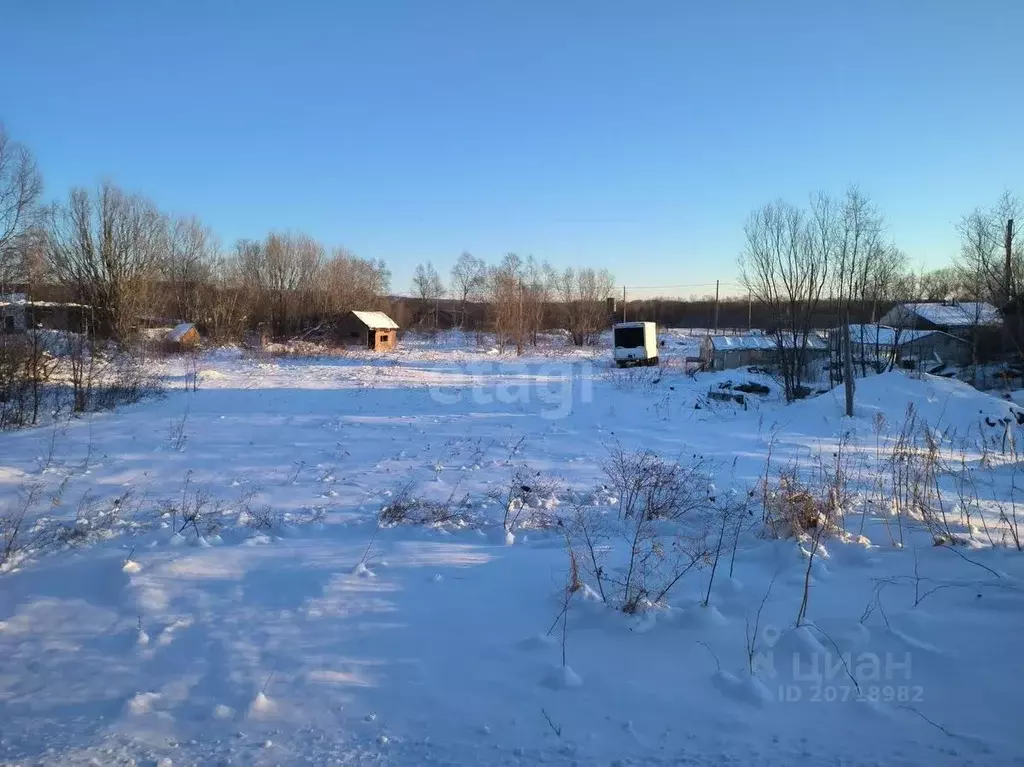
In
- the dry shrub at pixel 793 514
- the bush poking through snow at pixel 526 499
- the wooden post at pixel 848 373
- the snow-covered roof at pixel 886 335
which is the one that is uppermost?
the snow-covered roof at pixel 886 335

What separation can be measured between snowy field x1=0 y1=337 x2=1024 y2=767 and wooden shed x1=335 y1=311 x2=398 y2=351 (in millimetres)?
28717

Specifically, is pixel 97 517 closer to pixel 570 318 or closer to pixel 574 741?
pixel 574 741

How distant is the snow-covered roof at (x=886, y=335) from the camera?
21.9 metres

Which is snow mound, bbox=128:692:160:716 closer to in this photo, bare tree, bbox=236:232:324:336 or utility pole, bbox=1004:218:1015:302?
utility pole, bbox=1004:218:1015:302

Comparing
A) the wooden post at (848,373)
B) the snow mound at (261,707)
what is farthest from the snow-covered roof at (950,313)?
the snow mound at (261,707)

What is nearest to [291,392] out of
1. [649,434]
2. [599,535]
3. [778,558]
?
[649,434]

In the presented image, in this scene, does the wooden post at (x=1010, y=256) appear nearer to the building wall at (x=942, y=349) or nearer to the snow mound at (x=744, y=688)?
the building wall at (x=942, y=349)

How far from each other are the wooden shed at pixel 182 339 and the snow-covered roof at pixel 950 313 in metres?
37.1

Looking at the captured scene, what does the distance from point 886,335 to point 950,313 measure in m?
10.1

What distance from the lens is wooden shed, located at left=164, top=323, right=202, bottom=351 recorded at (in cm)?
2984

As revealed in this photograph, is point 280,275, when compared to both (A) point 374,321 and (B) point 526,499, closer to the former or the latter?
(A) point 374,321

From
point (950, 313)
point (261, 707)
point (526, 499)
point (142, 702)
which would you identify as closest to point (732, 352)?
point (950, 313)

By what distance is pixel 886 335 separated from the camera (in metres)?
28.1

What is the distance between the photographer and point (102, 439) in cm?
979
